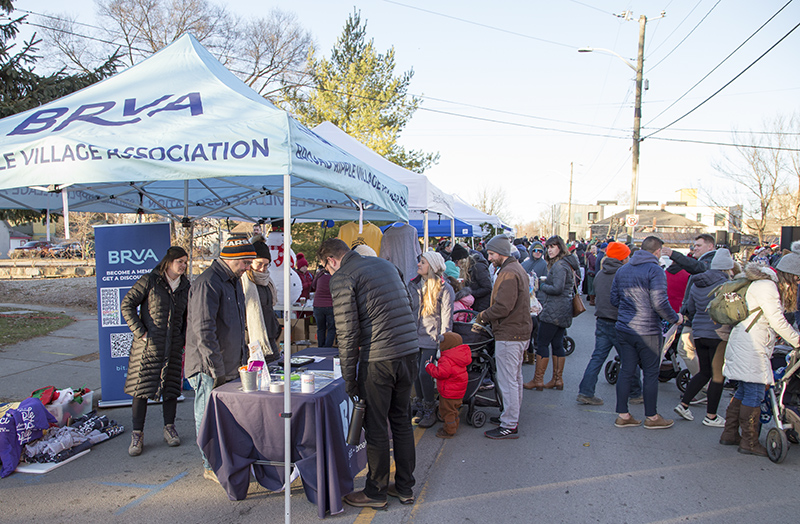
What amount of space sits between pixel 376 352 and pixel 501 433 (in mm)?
2299

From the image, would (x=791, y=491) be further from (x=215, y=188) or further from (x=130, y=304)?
(x=215, y=188)

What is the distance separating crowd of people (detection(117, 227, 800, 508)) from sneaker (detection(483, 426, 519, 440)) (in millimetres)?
12

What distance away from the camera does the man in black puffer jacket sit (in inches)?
136

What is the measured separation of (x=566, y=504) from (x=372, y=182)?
10.8 feet

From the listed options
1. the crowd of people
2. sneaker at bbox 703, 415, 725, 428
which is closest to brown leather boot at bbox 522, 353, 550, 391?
the crowd of people

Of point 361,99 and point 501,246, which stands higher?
point 361,99

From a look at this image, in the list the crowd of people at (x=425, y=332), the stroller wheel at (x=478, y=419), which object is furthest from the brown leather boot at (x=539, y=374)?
the stroller wheel at (x=478, y=419)

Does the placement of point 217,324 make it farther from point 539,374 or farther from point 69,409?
point 539,374

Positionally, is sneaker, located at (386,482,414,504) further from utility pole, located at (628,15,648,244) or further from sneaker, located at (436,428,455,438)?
utility pole, located at (628,15,648,244)

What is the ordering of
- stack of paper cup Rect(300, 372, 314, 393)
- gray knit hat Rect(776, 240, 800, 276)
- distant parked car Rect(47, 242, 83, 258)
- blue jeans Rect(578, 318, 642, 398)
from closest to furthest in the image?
stack of paper cup Rect(300, 372, 314, 393)
gray knit hat Rect(776, 240, 800, 276)
blue jeans Rect(578, 318, 642, 398)
distant parked car Rect(47, 242, 83, 258)

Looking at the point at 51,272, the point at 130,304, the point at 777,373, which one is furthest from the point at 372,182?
the point at 51,272

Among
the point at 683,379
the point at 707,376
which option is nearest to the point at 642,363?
the point at 707,376

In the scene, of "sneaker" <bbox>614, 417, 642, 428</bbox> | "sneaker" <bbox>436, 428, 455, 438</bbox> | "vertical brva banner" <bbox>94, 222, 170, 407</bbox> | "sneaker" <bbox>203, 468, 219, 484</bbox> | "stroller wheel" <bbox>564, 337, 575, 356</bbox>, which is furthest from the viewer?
"stroller wheel" <bbox>564, 337, 575, 356</bbox>

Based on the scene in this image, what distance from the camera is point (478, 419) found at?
17.8 ft
